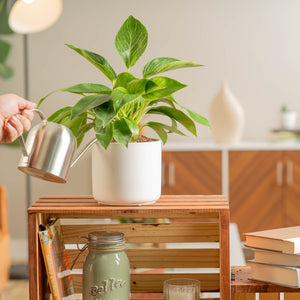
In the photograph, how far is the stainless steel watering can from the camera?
4.11 feet

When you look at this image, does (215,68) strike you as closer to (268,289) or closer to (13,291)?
(13,291)

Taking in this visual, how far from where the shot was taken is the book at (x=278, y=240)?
141cm

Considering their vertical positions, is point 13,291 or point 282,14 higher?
point 282,14

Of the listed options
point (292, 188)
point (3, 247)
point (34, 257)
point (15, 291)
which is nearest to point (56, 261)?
point (34, 257)

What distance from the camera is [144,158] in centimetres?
149

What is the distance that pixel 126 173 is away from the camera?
148cm

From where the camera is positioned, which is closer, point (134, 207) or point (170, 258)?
point (134, 207)

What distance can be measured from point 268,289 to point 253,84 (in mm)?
3472

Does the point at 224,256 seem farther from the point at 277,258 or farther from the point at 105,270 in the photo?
the point at 105,270

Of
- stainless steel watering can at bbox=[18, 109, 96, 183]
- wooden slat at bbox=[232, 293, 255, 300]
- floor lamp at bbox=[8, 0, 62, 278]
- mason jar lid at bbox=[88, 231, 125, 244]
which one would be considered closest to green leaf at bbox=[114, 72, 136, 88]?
stainless steel watering can at bbox=[18, 109, 96, 183]

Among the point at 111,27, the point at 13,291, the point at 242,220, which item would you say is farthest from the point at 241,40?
the point at 13,291

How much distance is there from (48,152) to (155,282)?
0.61 metres

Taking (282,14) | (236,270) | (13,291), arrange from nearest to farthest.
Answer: (236,270), (13,291), (282,14)

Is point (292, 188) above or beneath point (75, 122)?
beneath
